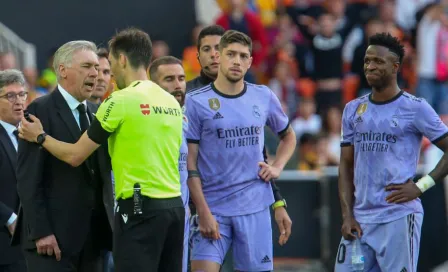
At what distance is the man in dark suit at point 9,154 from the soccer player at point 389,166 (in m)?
2.77

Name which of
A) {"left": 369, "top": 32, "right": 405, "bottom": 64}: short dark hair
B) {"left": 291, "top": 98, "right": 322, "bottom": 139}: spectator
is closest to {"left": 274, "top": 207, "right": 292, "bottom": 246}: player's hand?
{"left": 369, "top": 32, "right": 405, "bottom": 64}: short dark hair

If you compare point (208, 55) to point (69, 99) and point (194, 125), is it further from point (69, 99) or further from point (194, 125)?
point (69, 99)

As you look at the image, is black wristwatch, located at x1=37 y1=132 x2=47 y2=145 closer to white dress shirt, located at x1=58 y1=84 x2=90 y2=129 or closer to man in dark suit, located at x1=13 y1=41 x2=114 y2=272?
man in dark suit, located at x1=13 y1=41 x2=114 y2=272

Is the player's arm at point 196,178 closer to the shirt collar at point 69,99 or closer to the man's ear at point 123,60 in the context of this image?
the shirt collar at point 69,99

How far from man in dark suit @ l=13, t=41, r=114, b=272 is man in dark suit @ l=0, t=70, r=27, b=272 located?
3.29 ft

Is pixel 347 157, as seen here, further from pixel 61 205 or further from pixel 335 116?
pixel 335 116

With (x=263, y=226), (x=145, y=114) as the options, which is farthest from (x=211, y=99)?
(x=145, y=114)

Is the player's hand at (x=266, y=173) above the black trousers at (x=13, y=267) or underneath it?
above

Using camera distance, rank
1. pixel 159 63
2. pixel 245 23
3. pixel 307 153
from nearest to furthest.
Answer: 1. pixel 159 63
2. pixel 307 153
3. pixel 245 23

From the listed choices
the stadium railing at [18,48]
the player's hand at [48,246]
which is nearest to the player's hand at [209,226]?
the player's hand at [48,246]

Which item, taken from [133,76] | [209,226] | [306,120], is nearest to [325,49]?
[306,120]

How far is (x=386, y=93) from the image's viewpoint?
9.20m

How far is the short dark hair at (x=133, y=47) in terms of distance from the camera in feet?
25.6

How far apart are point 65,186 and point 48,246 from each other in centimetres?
46
